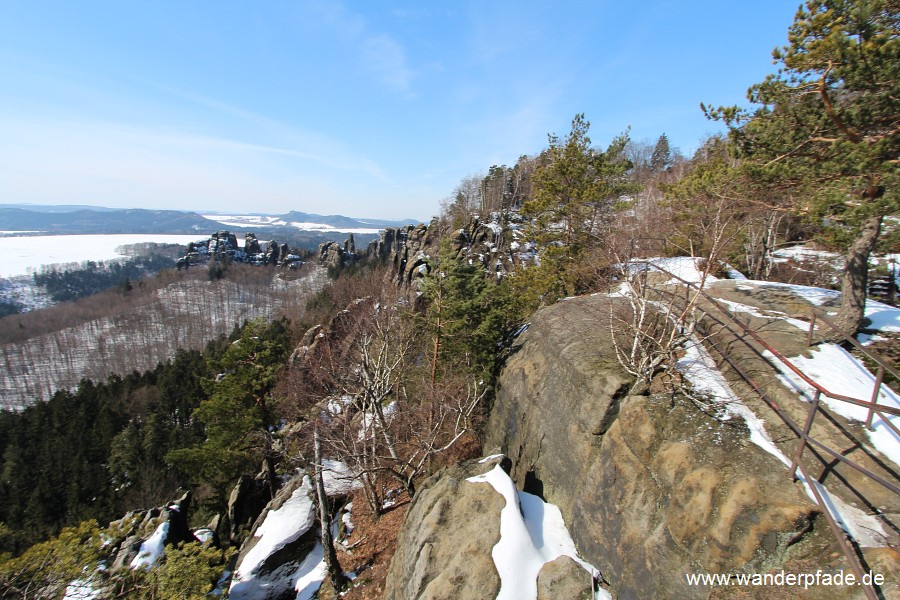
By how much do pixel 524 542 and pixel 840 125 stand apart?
10.7 m

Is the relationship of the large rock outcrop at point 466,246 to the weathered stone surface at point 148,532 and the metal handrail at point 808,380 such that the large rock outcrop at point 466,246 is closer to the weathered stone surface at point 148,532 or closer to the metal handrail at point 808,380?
the weathered stone surface at point 148,532

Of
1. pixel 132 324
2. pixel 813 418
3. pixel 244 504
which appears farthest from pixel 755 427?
pixel 132 324

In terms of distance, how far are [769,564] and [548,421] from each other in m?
5.90

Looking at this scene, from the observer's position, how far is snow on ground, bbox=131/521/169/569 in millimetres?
11239

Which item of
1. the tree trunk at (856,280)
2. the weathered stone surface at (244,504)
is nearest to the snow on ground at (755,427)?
the tree trunk at (856,280)

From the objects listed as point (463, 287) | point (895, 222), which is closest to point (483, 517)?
point (463, 287)

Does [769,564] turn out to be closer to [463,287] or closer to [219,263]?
[463,287]

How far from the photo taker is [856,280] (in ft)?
27.1

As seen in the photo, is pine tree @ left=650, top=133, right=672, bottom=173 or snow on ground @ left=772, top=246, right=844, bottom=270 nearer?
snow on ground @ left=772, top=246, right=844, bottom=270

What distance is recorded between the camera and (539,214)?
17.6m

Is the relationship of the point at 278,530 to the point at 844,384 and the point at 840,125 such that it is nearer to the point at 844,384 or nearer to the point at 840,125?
the point at 844,384

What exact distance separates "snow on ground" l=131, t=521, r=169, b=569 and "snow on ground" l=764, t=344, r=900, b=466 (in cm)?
1716

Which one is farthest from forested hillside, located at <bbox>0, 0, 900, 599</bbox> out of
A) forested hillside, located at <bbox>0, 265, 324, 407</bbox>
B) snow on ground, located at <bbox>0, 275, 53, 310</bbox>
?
snow on ground, located at <bbox>0, 275, 53, 310</bbox>

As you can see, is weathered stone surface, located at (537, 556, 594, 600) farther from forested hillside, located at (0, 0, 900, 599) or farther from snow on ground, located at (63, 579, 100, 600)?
snow on ground, located at (63, 579, 100, 600)
